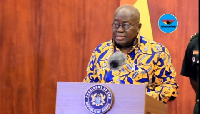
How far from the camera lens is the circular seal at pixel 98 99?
290 cm

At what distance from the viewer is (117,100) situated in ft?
9.51

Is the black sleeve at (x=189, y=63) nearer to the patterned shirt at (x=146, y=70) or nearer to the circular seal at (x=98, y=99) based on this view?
the patterned shirt at (x=146, y=70)

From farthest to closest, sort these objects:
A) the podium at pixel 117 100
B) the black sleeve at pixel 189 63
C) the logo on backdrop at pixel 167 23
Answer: the logo on backdrop at pixel 167 23 → the black sleeve at pixel 189 63 → the podium at pixel 117 100

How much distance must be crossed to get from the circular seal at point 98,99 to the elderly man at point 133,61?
70cm

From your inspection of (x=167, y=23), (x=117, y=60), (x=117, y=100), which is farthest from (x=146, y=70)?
(x=167, y=23)

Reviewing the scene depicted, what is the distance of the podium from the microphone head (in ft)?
2.04

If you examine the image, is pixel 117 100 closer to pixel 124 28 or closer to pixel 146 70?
pixel 146 70

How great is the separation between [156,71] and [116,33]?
45 centimetres

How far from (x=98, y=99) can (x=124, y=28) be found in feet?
3.07

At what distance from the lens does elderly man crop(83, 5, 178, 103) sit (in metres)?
3.63

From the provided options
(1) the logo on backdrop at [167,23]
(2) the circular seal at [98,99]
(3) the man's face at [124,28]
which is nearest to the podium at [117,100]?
(2) the circular seal at [98,99]

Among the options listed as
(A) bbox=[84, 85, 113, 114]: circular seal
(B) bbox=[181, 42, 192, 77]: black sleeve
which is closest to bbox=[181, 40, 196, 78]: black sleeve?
(B) bbox=[181, 42, 192, 77]: black sleeve

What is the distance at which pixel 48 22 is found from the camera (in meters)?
5.04

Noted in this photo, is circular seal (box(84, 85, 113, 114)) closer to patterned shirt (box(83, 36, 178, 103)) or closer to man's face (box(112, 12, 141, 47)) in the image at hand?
patterned shirt (box(83, 36, 178, 103))
